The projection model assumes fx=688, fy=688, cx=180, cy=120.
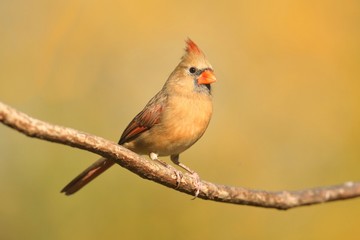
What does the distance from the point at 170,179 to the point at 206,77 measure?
1244 millimetres

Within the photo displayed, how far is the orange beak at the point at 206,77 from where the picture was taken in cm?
438

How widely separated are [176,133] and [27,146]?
1.77m

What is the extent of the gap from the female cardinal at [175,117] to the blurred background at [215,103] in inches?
35.6

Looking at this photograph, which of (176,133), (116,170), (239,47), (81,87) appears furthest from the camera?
(239,47)

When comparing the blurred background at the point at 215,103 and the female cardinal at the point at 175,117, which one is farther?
the blurred background at the point at 215,103

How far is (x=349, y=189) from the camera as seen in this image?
3176 millimetres

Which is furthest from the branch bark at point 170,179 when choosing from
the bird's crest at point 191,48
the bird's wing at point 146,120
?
the bird's crest at point 191,48

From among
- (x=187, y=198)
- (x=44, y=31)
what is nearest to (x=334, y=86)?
(x=187, y=198)

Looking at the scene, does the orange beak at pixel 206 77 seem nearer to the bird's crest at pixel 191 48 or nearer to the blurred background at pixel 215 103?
the bird's crest at pixel 191 48

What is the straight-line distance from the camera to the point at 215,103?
6.04 meters

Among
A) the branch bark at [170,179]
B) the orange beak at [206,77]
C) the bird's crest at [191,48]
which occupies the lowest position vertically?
the branch bark at [170,179]

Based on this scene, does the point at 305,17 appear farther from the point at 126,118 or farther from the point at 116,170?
the point at 116,170

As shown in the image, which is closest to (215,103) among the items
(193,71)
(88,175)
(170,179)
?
(193,71)

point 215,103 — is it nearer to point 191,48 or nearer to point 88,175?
point 191,48
